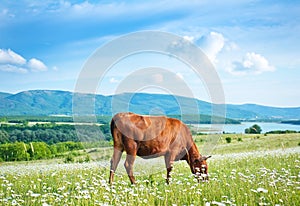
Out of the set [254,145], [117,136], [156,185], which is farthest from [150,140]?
[254,145]

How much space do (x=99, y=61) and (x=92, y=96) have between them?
203cm

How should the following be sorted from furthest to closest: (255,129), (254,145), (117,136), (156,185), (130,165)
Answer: (254,145), (255,129), (117,136), (130,165), (156,185)

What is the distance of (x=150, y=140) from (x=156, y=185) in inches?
71.9

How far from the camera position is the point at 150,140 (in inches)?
461

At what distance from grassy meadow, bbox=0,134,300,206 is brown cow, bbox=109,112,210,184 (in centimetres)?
61

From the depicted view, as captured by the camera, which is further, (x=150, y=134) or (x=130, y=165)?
(x=150, y=134)

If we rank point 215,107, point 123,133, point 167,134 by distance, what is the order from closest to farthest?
1. point 123,133
2. point 167,134
3. point 215,107

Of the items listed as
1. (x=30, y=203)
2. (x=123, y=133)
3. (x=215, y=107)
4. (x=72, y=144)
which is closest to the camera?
(x=30, y=203)

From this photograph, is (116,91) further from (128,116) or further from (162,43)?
(162,43)

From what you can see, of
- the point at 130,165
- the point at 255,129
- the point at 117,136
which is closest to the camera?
the point at 130,165

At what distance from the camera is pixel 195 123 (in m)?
15.0

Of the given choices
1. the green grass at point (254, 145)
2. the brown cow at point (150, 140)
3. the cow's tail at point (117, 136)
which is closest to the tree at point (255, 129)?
the green grass at point (254, 145)

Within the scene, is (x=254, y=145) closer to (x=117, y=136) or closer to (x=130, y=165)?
(x=117, y=136)

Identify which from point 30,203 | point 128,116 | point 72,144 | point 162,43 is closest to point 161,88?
point 162,43
